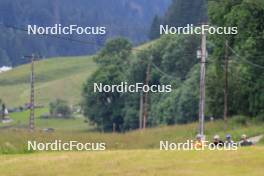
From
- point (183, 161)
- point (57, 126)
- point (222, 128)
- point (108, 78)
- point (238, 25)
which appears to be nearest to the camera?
point (183, 161)

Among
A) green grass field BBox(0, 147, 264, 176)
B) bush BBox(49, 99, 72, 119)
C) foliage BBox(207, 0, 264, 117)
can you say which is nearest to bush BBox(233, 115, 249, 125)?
foliage BBox(207, 0, 264, 117)

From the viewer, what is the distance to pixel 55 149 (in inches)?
1700

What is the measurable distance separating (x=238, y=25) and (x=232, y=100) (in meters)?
8.56

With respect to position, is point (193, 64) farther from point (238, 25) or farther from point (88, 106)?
point (238, 25)

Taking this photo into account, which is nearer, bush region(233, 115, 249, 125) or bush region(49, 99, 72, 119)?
bush region(233, 115, 249, 125)

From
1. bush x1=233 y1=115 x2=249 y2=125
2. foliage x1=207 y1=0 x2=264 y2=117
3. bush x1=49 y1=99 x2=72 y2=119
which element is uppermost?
foliage x1=207 y1=0 x2=264 y2=117

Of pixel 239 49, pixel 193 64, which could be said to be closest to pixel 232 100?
pixel 239 49

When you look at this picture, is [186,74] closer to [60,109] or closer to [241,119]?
[241,119]

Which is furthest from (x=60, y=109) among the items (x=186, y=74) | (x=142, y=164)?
(x=142, y=164)

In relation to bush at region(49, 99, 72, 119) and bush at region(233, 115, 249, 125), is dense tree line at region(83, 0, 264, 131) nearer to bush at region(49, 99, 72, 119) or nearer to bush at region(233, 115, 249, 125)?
bush at region(233, 115, 249, 125)

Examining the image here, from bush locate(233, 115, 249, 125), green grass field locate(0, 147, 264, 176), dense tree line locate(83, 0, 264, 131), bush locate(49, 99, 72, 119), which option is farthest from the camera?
bush locate(49, 99, 72, 119)

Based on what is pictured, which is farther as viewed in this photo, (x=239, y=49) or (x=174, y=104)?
(x=174, y=104)

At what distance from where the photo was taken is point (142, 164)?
30.9 metres

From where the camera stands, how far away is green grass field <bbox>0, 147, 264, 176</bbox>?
95.3ft
